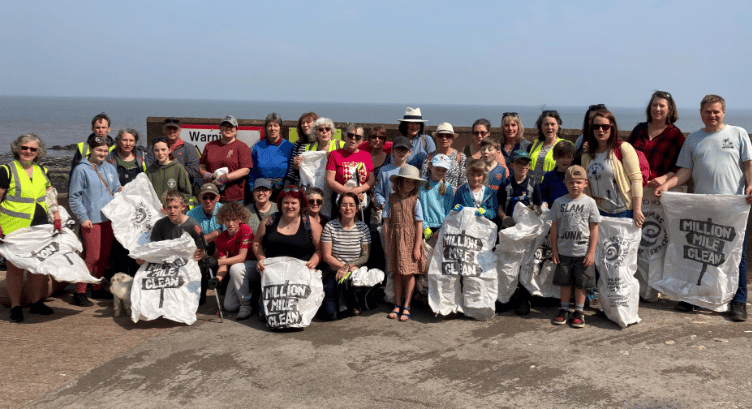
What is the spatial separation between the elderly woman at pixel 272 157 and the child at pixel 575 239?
2999 mm

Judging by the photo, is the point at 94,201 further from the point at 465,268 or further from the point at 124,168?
the point at 465,268

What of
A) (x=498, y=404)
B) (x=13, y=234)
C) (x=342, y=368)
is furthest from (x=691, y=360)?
(x=13, y=234)

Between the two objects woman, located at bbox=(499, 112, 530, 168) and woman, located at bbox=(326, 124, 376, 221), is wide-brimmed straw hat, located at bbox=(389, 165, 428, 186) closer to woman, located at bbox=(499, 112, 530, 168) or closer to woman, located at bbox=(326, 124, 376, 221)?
woman, located at bbox=(326, 124, 376, 221)

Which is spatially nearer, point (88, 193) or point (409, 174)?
point (409, 174)

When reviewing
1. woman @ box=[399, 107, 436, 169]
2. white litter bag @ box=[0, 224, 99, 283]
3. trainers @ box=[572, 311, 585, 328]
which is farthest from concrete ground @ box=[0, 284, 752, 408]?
woman @ box=[399, 107, 436, 169]

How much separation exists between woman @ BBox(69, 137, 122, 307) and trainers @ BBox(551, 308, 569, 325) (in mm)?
4540

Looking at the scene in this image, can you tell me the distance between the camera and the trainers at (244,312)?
6238mm

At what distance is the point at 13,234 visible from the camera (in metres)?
6.15

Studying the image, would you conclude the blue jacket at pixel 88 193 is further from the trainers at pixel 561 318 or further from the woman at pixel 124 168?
the trainers at pixel 561 318

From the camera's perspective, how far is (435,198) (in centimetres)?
645

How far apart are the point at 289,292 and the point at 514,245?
2.10 metres

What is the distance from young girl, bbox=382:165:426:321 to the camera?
6184 millimetres

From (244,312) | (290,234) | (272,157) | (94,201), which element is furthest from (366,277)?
(94,201)

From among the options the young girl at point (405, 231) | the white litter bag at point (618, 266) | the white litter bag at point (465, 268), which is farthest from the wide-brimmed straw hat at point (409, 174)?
the white litter bag at point (618, 266)
